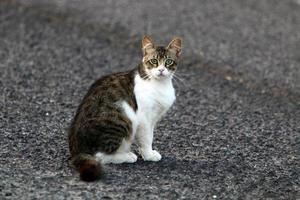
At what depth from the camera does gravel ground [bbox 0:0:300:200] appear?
5.70 meters

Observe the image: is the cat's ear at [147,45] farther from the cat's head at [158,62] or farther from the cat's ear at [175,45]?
the cat's ear at [175,45]

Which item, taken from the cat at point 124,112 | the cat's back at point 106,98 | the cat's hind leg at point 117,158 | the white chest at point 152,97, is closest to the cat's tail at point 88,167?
the cat at point 124,112

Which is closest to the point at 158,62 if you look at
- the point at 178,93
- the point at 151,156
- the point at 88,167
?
the point at 151,156

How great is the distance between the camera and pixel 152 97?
5.98 m

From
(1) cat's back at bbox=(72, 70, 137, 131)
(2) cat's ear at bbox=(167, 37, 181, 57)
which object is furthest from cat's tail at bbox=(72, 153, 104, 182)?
(2) cat's ear at bbox=(167, 37, 181, 57)

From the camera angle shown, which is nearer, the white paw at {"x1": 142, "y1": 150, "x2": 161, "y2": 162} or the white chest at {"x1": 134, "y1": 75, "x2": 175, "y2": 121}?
the white chest at {"x1": 134, "y1": 75, "x2": 175, "y2": 121}

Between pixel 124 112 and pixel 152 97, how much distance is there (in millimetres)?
301

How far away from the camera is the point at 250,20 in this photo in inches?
476

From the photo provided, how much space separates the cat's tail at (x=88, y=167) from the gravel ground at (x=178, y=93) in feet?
0.27

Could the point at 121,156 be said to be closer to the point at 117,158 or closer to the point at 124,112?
the point at 117,158

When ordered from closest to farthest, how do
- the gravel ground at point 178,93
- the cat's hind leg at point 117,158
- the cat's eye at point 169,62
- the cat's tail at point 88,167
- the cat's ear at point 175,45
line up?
the cat's tail at point 88,167, the gravel ground at point 178,93, the cat's hind leg at point 117,158, the cat's eye at point 169,62, the cat's ear at point 175,45

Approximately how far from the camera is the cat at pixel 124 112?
575cm

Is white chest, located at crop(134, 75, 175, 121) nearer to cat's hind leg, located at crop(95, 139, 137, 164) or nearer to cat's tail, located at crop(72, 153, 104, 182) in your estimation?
cat's hind leg, located at crop(95, 139, 137, 164)

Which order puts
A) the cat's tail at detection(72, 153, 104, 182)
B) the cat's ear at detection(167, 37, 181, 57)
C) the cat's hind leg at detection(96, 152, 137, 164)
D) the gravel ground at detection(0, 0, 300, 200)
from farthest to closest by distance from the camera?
the cat's ear at detection(167, 37, 181, 57)
the cat's hind leg at detection(96, 152, 137, 164)
the gravel ground at detection(0, 0, 300, 200)
the cat's tail at detection(72, 153, 104, 182)
